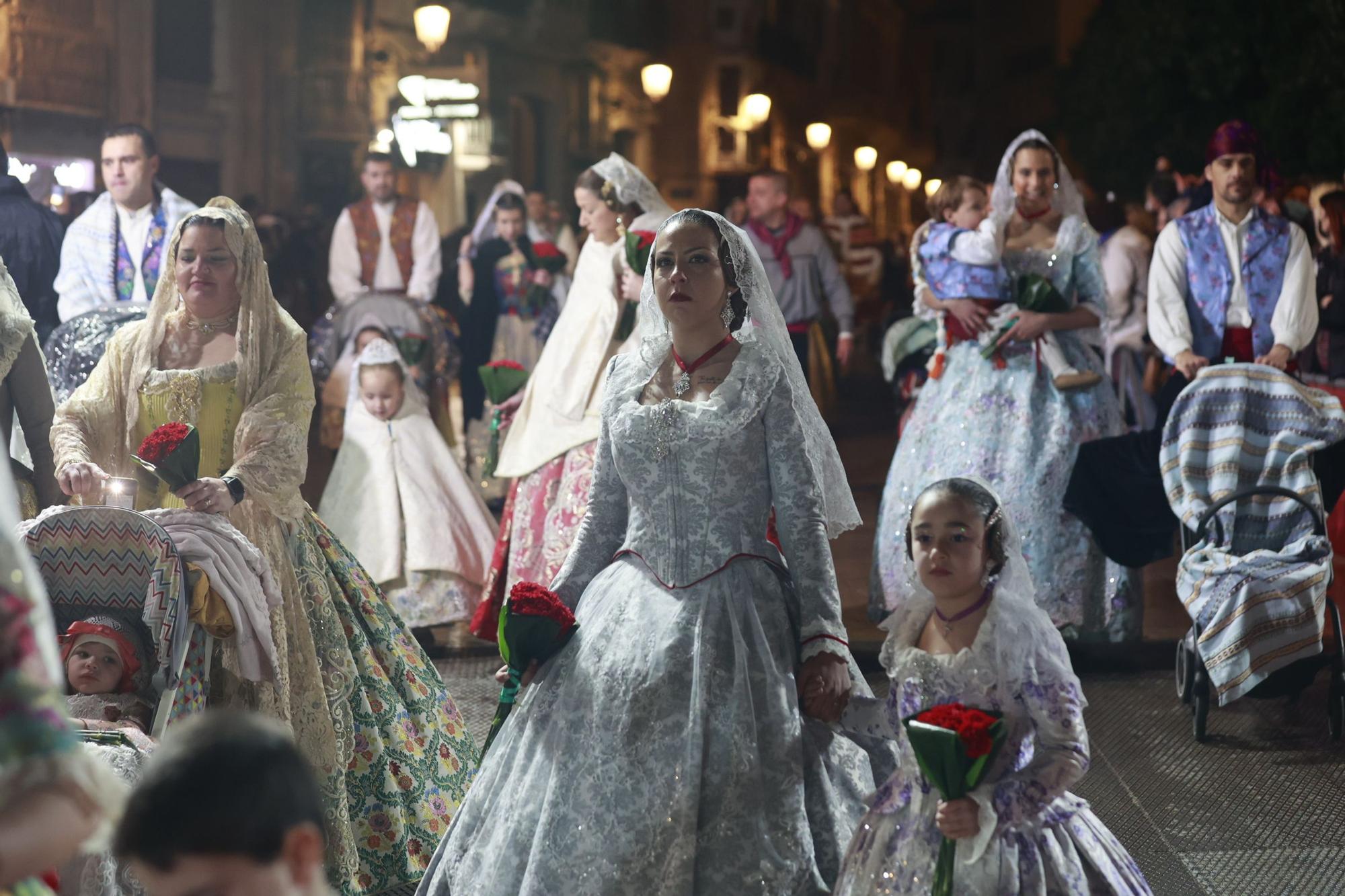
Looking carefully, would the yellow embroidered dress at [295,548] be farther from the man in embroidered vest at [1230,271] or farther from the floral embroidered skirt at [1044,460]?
A: the man in embroidered vest at [1230,271]

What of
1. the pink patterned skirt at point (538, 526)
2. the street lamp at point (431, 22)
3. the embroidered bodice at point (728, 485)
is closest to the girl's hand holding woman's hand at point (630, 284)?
the pink patterned skirt at point (538, 526)

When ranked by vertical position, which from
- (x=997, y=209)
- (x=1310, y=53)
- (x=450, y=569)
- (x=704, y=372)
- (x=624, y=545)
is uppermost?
(x=1310, y=53)

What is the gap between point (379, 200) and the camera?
10.4m

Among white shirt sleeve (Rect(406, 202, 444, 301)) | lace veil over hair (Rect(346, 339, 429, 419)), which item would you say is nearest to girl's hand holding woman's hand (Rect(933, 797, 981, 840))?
lace veil over hair (Rect(346, 339, 429, 419))

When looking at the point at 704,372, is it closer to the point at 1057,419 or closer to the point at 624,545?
the point at 624,545

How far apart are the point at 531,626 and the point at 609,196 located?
3.56 m

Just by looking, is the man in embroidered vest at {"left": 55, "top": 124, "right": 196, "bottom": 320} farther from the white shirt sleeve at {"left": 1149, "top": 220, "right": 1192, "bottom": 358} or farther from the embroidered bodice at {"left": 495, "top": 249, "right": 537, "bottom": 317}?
the white shirt sleeve at {"left": 1149, "top": 220, "right": 1192, "bottom": 358}

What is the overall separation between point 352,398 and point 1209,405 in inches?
142

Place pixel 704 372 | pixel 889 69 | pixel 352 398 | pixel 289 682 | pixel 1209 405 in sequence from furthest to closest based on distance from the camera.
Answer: pixel 889 69 < pixel 352 398 < pixel 1209 405 < pixel 289 682 < pixel 704 372

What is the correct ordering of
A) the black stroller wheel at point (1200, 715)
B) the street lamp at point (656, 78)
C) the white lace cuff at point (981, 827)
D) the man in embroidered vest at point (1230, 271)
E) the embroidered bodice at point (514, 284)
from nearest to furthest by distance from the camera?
1. the white lace cuff at point (981, 827)
2. the black stroller wheel at point (1200, 715)
3. the man in embroidered vest at point (1230, 271)
4. the embroidered bodice at point (514, 284)
5. the street lamp at point (656, 78)

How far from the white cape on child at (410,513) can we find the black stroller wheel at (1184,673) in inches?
110

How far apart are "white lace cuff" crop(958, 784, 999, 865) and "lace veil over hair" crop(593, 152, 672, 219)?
3989 millimetres

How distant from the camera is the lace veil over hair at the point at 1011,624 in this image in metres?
3.22

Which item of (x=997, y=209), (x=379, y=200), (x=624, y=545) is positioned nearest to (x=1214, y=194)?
(x=997, y=209)
